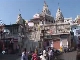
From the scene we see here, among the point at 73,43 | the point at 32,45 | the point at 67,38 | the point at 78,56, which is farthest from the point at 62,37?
the point at 78,56

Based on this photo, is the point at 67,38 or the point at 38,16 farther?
the point at 38,16

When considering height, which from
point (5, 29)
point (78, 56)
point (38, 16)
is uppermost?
point (38, 16)

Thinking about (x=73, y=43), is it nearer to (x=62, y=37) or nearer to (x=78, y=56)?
(x=62, y=37)

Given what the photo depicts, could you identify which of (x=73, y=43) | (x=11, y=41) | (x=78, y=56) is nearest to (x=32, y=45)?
(x=11, y=41)

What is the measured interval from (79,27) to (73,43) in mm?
6372

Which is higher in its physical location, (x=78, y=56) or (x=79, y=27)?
(x=79, y=27)

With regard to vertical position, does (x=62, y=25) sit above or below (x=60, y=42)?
above

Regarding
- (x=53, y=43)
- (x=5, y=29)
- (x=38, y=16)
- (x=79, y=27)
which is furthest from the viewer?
(x=38, y=16)

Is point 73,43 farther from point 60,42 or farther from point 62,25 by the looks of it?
point 62,25

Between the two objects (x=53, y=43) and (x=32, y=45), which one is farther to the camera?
(x=53, y=43)

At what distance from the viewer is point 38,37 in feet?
130

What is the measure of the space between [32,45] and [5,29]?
555cm

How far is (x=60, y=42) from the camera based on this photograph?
38.2 meters

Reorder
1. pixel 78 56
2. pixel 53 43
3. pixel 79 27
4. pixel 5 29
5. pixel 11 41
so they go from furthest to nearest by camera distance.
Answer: pixel 79 27 → pixel 53 43 → pixel 5 29 → pixel 11 41 → pixel 78 56
